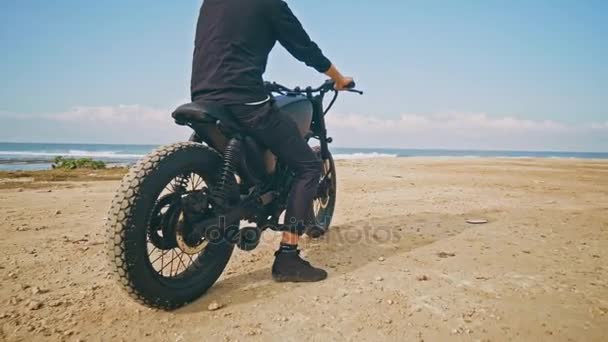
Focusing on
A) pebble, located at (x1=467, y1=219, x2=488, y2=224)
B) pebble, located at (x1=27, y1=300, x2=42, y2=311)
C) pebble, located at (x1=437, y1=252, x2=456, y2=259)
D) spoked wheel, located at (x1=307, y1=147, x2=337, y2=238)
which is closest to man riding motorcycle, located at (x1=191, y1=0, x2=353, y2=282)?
pebble, located at (x1=437, y1=252, x2=456, y2=259)

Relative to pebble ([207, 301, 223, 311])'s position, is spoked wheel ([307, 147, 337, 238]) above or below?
above

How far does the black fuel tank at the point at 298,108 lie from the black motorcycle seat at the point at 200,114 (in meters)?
0.66

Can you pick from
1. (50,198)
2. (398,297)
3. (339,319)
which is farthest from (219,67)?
(50,198)

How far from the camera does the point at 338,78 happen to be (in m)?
3.07

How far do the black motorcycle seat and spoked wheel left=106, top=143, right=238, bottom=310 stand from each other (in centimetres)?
18

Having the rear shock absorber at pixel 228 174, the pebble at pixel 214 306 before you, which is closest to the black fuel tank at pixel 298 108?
the rear shock absorber at pixel 228 174

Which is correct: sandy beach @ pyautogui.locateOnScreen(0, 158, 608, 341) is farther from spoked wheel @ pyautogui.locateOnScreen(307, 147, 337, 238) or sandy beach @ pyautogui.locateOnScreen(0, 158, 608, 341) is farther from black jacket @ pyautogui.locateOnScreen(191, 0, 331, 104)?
black jacket @ pyautogui.locateOnScreen(191, 0, 331, 104)

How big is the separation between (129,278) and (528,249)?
3341mm

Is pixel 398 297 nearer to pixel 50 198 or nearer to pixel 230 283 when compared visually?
pixel 230 283

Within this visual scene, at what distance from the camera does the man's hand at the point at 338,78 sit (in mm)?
2922

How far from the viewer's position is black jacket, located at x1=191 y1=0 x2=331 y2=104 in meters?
2.35

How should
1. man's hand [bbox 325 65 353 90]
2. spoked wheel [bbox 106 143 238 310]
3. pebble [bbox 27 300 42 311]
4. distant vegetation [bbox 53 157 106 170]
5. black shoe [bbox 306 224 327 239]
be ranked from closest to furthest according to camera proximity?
spoked wheel [bbox 106 143 238 310]
pebble [bbox 27 300 42 311]
man's hand [bbox 325 65 353 90]
black shoe [bbox 306 224 327 239]
distant vegetation [bbox 53 157 106 170]

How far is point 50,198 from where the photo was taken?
5613 mm

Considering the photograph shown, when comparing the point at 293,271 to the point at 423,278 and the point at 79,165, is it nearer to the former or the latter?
the point at 423,278
